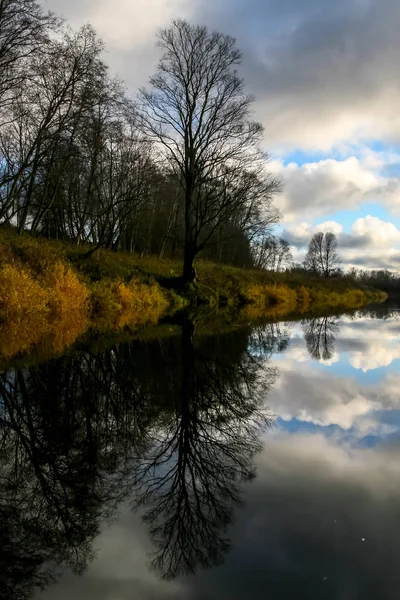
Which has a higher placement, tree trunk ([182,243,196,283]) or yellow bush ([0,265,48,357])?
tree trunk ([182,243,196,283])

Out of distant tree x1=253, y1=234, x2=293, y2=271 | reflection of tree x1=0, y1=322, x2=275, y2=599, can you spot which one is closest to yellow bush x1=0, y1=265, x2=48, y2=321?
reflection of tree x1=0, y1=322, x2=275, y2=599

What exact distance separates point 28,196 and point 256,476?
72.6 ft

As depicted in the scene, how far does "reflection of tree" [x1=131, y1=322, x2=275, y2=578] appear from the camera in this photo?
2690mm

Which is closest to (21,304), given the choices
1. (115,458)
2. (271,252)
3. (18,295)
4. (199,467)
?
(18,295)

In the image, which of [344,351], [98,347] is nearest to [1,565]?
[98,347]

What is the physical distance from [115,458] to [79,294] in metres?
12.3

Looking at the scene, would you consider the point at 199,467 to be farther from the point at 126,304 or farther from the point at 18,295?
the point at 126,304

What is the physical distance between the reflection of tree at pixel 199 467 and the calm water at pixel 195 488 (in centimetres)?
1

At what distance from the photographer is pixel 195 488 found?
11.2 ft

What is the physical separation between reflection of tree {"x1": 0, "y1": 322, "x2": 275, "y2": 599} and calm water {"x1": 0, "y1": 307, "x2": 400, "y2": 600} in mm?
14

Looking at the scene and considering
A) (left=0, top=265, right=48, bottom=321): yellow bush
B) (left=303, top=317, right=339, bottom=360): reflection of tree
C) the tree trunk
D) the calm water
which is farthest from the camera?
the tree trunk

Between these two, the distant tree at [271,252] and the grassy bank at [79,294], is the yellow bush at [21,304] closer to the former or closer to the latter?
the grassy bank at [79,294]

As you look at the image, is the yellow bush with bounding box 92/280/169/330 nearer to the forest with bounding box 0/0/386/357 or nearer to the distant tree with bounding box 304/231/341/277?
the forest with bounding box 0/0/386/357

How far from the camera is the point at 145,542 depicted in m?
2.70
